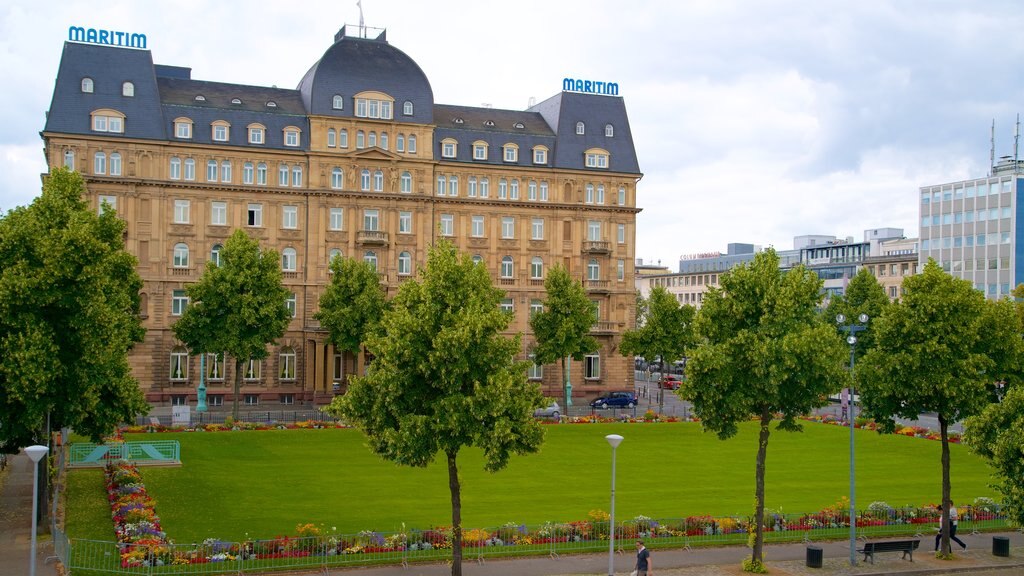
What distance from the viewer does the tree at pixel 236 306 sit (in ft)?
239

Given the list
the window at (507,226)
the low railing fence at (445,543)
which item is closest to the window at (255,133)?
the window at (507,226)

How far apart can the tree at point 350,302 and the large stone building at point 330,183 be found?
415 cm

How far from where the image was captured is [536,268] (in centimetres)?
9744

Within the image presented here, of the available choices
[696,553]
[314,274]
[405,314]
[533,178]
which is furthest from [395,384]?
[533,178]

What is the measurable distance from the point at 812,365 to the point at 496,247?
61384 millimetres

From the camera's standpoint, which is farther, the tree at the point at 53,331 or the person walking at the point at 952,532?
the person walking at the point at 952,532

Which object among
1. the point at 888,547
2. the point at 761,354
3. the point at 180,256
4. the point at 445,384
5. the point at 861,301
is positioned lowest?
the point at 888,547

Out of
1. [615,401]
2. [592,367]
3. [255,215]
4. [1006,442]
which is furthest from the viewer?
[592,367]

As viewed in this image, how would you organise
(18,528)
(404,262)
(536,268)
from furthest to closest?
(536,268), (404,262), (18,528)

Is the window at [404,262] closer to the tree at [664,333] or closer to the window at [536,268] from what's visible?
the window at [536,268]

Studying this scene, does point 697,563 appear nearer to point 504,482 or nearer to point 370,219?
point 504,482

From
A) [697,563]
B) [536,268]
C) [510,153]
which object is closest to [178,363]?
[536,268]

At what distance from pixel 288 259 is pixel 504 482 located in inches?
1775

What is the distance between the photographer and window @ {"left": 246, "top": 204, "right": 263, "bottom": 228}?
293 ft
